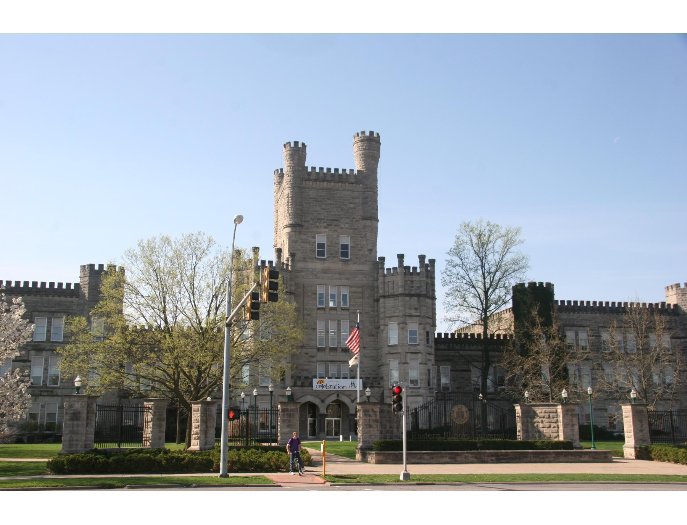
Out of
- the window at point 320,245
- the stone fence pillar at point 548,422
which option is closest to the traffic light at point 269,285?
the stone fence pillar at point 548,422

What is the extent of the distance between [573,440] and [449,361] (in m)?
28.8

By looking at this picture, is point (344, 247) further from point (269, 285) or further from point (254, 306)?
point (269, 285)

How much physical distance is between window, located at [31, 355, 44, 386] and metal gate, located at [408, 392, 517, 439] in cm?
3018

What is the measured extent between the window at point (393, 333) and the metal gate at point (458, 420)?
599 cm

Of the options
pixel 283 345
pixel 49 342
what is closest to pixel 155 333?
pixel 283 345

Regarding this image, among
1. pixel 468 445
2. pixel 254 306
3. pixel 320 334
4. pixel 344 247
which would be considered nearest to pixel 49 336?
pixel 320 334

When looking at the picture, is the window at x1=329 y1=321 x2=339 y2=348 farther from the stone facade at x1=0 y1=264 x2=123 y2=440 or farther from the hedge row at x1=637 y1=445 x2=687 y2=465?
the hedge row at x1=637 y1=445 x2=687 y2=465

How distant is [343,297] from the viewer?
65.3m

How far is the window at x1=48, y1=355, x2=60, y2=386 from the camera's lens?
202 feet

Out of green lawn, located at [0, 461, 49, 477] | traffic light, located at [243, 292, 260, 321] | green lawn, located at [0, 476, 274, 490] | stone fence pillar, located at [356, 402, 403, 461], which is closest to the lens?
green lawn, located at [0, 476, 274, 490]

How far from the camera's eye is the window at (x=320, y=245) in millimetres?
66062

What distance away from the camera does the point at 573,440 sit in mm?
39406

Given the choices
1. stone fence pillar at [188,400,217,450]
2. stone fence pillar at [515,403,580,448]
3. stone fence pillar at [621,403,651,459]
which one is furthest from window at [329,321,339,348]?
stone fence pillar at [188,400,217,450]

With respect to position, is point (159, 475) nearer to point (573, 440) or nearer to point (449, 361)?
point (573, 440)
